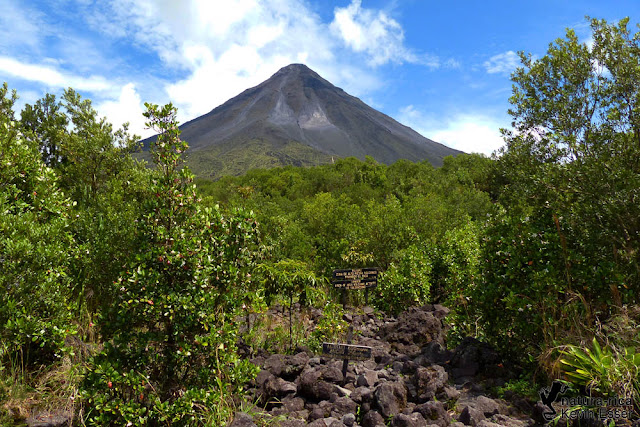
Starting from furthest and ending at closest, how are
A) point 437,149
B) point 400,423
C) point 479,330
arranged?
point 437,149 < point 479,330 < point 400,423

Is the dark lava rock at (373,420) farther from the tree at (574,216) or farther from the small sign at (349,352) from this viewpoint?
the tree at (574,216)

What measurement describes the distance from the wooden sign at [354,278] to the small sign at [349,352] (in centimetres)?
205

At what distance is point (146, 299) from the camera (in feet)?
11.5

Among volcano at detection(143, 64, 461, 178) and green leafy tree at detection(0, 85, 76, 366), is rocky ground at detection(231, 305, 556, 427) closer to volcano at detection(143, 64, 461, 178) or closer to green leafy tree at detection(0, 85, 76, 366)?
green leafy tree at detection(0, 85, 76, 366)

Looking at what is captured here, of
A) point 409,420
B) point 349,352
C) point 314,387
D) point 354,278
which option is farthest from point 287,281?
point 409,420

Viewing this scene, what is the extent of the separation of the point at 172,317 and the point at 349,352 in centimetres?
263

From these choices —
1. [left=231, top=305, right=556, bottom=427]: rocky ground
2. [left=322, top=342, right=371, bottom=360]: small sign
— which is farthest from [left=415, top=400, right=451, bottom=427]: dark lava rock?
[left=322, top=342, right=371, bottom=360]: small sign

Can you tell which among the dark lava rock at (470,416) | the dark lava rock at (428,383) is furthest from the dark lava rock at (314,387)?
the dark lava rock at (470,416)

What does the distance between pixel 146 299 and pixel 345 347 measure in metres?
2.75

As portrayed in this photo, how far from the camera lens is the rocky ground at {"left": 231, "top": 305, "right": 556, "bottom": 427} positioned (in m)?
3.97

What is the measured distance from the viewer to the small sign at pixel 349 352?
5.21 meters

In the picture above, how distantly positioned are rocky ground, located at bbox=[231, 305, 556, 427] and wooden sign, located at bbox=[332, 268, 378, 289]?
1452 millimetres

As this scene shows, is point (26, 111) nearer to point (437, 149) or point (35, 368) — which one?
point (35, 368)

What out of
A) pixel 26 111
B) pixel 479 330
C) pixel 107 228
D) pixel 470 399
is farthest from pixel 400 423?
pixel 26 111
